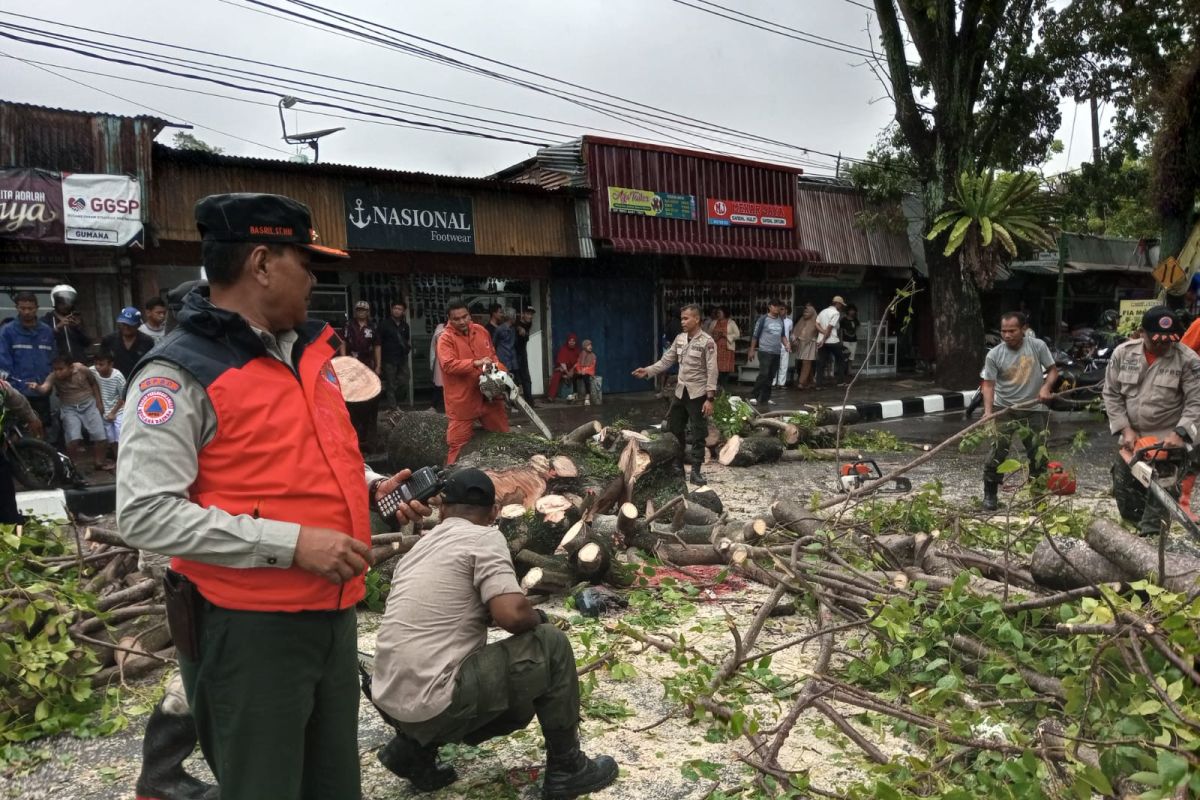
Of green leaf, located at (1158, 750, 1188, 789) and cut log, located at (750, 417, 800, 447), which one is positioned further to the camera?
cut log, located at (750, 417, 800, 447)

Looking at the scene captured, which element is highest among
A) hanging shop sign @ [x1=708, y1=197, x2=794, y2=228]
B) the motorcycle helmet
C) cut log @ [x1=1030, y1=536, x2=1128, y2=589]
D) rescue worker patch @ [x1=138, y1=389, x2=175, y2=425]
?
hanging shop sign @ [x1=708, y1=197, x2=794, y2=228]

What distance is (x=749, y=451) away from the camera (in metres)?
8.82

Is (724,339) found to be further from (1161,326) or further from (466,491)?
(466,491)

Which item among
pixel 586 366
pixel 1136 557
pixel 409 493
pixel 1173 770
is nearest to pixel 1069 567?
pixel 1136 557

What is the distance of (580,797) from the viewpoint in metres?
2.81

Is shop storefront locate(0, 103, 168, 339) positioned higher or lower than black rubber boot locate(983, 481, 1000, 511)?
higher

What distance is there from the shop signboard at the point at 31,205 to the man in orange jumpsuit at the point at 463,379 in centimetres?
596

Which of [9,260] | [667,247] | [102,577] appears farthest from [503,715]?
[667,247]

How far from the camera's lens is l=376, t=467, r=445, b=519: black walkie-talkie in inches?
94.2

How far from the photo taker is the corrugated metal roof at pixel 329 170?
10.7 metres

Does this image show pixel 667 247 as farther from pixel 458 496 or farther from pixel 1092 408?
pixel 458 496

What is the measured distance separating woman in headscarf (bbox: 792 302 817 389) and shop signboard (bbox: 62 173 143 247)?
11.7 m

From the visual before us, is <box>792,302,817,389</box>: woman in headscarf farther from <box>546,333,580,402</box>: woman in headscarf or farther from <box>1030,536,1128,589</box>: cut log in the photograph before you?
<box>1030,536,1128,589</box>: cut log

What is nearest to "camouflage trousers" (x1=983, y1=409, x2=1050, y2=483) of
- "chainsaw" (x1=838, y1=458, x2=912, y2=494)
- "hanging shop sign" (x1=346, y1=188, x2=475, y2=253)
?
"chainsaw" (x1=838, y1=458, x2=912, y2=494)
